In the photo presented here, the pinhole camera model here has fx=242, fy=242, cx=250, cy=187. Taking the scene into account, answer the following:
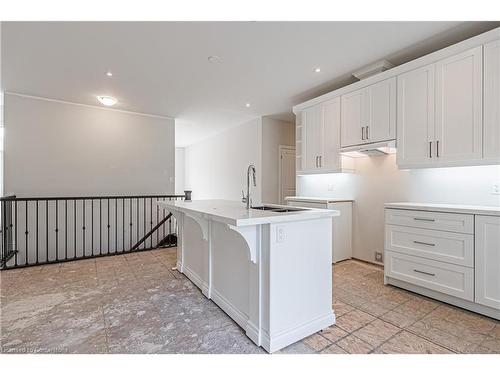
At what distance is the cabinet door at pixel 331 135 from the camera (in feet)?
11.7

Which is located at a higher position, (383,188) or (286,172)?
(286,172)

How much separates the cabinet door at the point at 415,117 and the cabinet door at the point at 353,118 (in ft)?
1.54

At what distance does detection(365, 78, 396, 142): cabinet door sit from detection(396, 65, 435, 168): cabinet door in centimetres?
7

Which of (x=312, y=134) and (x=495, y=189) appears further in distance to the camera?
(x=312, y=134)

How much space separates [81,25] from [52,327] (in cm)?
267

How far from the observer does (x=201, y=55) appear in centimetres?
282

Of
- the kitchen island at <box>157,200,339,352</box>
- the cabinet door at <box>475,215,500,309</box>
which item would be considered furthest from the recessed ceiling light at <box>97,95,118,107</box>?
the cabinet door at <box>475,215,500,309</box>

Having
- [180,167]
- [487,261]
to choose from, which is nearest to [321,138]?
[487,261]

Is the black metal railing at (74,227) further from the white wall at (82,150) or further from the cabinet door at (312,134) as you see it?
the cabinet door at (312,134)

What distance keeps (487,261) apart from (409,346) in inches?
42.3

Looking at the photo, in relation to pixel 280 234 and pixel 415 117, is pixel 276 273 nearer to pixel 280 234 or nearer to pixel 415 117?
pixel 280 234
